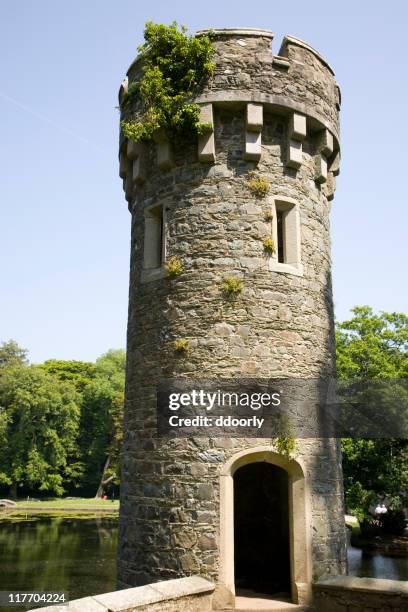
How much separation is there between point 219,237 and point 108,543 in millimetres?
17261

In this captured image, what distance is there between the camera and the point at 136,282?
8.52 metres

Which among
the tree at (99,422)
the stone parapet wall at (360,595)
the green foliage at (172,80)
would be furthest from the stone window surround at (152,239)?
the tree at (99,422)

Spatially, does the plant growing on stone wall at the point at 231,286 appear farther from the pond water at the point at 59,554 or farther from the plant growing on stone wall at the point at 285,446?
the pond water at the point at 59,554

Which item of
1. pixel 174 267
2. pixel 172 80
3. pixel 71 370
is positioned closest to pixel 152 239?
pixel 174 267

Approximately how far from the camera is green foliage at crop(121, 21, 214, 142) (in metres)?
7.84

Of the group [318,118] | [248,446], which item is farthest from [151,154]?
[248,446]

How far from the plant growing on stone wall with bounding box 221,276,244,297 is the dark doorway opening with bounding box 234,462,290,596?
3.51 m

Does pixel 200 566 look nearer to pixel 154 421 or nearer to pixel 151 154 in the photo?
pixel 154 421

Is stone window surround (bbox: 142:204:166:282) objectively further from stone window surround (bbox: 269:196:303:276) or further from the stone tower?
stone window surround (bbox: 269:196:303:276)

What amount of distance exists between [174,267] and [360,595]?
4717 millimetres

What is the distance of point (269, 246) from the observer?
7637 millimetres

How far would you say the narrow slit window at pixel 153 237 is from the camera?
328 inches

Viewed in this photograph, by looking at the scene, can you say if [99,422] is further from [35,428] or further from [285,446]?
[285,446]

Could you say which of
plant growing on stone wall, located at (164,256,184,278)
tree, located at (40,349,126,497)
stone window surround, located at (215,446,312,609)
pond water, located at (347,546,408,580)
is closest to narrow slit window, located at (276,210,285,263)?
plant growing on stone wall, located at (164,256,184,278)
